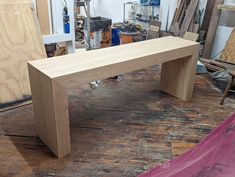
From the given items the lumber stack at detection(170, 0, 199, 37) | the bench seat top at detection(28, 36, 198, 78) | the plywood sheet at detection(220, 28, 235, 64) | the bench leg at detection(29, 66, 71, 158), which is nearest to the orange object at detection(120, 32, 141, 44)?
the lumber stack at detection(170, 0, 199, 37)

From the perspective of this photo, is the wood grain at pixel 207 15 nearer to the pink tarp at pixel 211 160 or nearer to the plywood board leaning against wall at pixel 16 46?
the plywood board leaning against wall at pixel 16 46

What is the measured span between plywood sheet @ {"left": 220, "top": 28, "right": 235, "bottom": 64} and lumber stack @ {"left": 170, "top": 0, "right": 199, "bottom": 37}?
61 cm

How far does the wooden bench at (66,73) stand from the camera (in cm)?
171

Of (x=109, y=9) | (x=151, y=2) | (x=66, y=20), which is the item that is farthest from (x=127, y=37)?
(x=109, y=9)

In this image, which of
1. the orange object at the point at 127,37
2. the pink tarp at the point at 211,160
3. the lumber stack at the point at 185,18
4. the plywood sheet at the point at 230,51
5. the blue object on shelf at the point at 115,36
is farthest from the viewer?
the blue object on shelf at the point at 115,36

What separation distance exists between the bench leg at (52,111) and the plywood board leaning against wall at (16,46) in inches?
25.8

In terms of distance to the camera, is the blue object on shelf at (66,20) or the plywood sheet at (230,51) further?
the blue object on shelf at (66,20)

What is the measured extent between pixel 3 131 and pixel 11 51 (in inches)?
32.1

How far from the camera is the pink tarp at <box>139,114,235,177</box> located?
1.15 metres

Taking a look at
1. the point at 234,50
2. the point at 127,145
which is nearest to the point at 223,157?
the point at 127,145

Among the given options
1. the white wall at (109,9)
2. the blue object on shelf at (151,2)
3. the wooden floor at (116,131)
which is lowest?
the wooden floor at (116,131)

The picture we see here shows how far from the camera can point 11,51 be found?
8.34 feet

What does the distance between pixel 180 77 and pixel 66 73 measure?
139 centimetres

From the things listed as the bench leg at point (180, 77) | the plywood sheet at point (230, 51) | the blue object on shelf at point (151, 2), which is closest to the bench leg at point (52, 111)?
the bench leg at point (180, 77)
